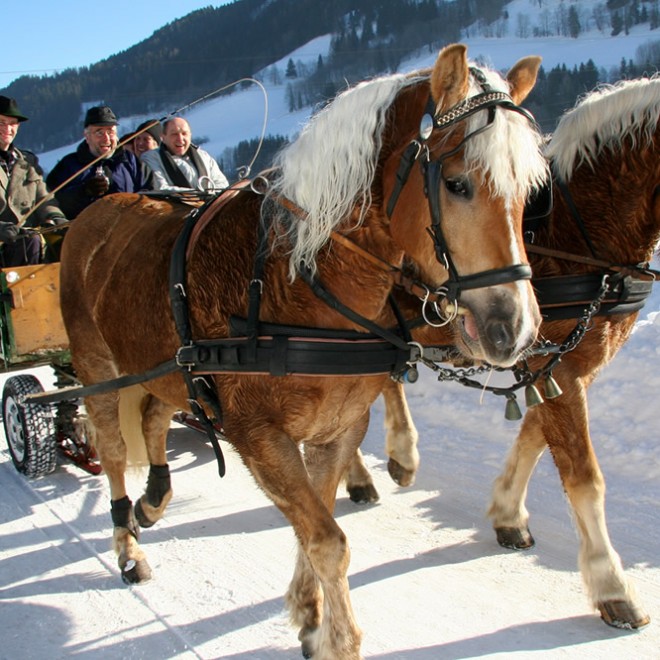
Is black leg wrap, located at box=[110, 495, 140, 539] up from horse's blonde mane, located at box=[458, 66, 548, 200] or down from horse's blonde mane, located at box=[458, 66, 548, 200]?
down

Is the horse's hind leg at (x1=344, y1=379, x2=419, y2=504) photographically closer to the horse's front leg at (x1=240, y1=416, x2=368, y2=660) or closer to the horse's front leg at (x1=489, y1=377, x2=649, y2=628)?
the horse's front leg at (x1=489, y1=377, x2=649, y2=628)

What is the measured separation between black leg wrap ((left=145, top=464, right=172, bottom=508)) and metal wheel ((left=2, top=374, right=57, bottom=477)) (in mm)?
1072

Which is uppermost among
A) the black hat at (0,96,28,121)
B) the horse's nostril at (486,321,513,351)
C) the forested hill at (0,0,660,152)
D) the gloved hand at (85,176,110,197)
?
the forested hill at (0,0,660,152)

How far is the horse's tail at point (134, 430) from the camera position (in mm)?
4059

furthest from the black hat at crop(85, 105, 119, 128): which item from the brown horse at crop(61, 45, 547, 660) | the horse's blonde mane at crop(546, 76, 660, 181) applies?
the horse's blonde mane at crop(546, 76, 660, 181)

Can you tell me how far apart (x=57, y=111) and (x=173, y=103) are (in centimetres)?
1543

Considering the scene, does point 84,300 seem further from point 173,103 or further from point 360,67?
point 173,103

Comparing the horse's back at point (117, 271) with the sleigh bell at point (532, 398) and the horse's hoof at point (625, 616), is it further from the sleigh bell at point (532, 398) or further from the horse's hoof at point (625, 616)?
the horse's hoof at point (625, 616)

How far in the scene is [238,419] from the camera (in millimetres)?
2498

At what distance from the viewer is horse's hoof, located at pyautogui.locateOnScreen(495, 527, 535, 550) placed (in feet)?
11.7

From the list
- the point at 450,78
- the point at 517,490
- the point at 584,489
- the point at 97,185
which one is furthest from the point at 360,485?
the point at 97,185

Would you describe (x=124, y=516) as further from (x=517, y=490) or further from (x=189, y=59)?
(x=189, y=59)


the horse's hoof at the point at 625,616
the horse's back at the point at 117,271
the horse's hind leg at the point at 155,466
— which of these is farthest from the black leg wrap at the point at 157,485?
the horse's hoof at the point at 625,616

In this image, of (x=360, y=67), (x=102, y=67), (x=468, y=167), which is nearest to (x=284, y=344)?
(x=468, y=167)
